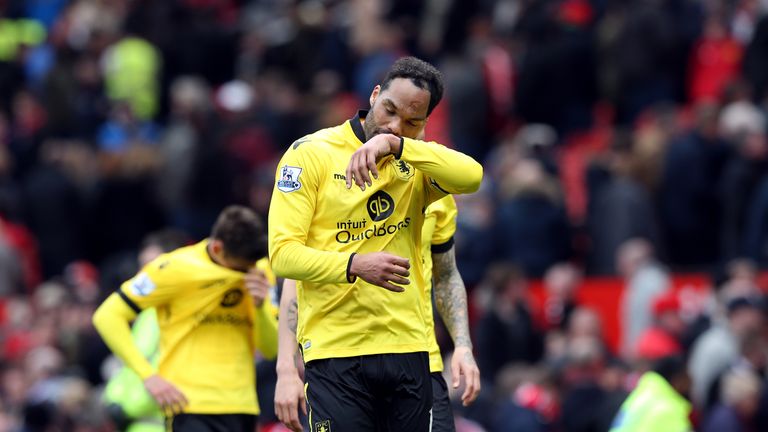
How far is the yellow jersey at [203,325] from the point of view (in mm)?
10023

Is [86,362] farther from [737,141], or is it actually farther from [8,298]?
[737,141]

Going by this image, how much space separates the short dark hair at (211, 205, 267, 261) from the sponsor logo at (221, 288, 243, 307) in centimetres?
23

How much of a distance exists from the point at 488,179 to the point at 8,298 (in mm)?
5841

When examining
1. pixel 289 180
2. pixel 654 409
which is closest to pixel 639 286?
pixel 654 409

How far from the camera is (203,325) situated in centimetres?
1009

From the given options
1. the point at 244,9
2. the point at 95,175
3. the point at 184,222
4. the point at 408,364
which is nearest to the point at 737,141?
the point at 184,222

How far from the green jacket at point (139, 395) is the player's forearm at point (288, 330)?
9.08 ft

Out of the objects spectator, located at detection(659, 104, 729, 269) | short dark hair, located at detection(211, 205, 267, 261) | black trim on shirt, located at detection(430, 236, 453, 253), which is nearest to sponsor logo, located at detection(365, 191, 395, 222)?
black trim on shirt, located at detection(430, 236, 453, 253)

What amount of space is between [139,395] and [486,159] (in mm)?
9309

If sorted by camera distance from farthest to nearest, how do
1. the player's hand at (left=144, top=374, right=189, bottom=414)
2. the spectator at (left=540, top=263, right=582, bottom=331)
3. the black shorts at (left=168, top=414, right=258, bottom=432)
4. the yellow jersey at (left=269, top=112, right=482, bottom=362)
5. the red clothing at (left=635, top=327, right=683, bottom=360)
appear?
the spectator at (left=540, top=263, right=582, bottom=331) < the red clothing at (left=635, top=327, right=683, bottom=360) < the black shorts at (left=168, top=414, right=258, bottom=432) < the player's hand at (left=144, top=374, right=189, bottom=414) < the yellow jersey at (left=269, top=112, right=482, bottom=362)

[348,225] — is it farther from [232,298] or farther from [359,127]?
[232,298]

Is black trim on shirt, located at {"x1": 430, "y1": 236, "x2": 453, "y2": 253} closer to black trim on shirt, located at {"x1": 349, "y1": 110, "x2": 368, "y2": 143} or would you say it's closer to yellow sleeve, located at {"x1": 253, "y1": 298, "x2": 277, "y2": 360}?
black trim on shirt, located at {"x1": 349, "y1": 110, "x2": 368, "y2": 143}

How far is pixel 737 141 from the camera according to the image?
1659 centimetres

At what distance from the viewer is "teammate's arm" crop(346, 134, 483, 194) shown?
747 cm
